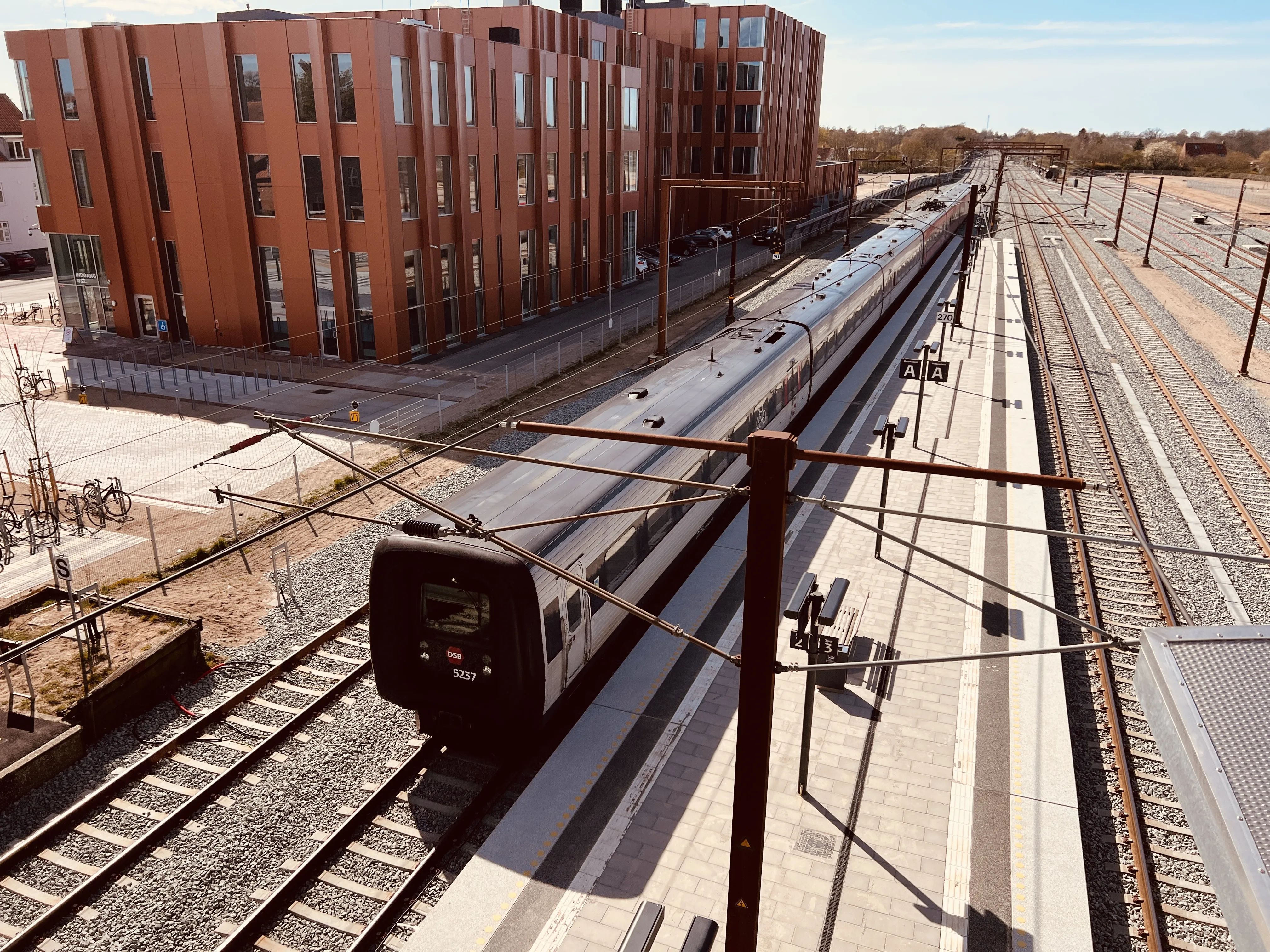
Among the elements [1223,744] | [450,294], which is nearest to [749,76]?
[450,294]

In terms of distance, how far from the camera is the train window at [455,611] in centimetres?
1045

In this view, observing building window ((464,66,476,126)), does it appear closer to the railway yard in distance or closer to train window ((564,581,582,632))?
the railway yard in distance

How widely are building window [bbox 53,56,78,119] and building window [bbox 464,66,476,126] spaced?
1607 cm

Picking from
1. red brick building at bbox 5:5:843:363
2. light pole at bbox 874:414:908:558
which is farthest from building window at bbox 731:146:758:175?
light pole at bbox 874:414:908:558

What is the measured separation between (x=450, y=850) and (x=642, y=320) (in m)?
33.6

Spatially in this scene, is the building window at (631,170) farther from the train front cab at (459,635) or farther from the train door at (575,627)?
the train front cab at (459,635)

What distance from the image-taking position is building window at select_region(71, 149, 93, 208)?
120 feet

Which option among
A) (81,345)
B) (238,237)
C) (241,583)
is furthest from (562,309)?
(241,583)

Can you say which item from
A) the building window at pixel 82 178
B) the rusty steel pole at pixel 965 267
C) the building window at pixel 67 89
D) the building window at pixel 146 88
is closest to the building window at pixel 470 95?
the building window at pixel 146 88

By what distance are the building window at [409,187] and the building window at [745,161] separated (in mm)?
44454

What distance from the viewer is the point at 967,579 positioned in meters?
16.8

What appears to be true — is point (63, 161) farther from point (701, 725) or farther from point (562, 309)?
point (701, 725)

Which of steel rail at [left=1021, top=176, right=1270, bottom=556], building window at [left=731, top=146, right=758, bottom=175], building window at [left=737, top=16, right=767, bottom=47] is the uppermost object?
building window at [left=737, top=16, right=767, bottom=47]

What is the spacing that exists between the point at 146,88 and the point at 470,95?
41.8 ft
